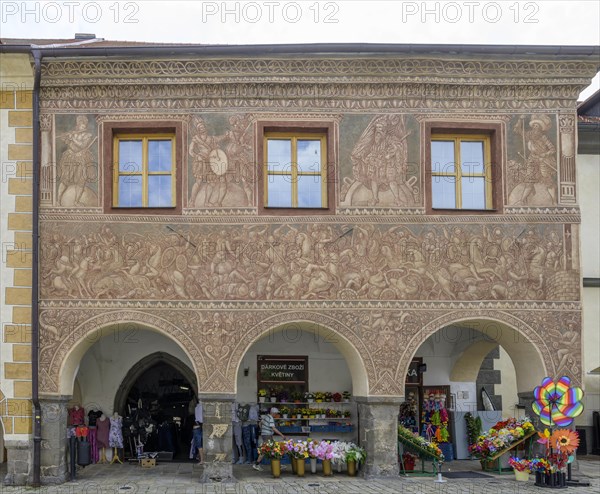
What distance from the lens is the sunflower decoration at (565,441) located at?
1359 centimetres

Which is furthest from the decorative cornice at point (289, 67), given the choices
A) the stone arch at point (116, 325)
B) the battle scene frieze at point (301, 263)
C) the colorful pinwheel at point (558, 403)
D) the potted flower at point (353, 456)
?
the potted flower at point (353, 456)

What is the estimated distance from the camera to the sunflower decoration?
13.6m

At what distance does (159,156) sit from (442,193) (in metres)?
5.18

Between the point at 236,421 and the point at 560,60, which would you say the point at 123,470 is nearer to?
the point at 236,421

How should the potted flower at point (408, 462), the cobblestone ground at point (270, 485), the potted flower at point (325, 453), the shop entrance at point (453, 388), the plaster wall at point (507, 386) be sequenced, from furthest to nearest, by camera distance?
the plaster wall at point (507, 386) < the shop entrance at point (453, 388) < the potted flower at point (408, 462) < the potted flower at point (325, 453) < the cobblestone ground at point (270, 485)

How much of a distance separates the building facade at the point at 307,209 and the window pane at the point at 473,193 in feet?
0.12

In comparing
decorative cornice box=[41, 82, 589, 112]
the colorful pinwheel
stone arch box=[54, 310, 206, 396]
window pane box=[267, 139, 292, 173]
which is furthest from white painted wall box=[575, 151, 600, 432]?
stone arch box=[54, 310, 206, 396]

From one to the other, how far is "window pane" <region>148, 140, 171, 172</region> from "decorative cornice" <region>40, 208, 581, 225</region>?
101 centimetres

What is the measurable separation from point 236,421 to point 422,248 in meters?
5.09

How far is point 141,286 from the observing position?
559 inches

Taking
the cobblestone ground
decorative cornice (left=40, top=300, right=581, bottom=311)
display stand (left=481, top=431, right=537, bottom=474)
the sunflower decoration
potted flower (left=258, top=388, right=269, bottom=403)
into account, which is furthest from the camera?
potted flower (left=258, top=388, right=269, bottom=403)

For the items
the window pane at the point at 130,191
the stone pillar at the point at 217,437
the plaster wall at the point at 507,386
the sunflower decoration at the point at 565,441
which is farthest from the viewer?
the plaster wall at the point at 507,386

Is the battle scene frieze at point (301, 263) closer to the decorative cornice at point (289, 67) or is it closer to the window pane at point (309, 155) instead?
the window pane at point (309, 155)

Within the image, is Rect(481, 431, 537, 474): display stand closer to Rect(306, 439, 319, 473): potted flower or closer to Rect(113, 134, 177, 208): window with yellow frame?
Rect(306, 439, 319, 473): potted flower
